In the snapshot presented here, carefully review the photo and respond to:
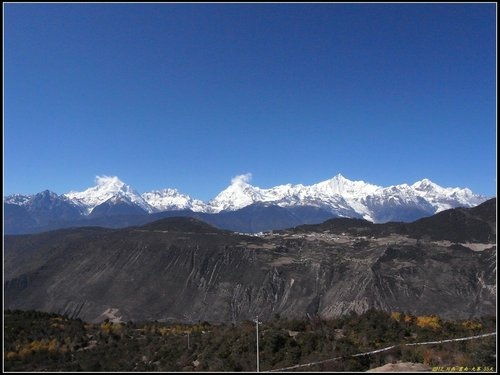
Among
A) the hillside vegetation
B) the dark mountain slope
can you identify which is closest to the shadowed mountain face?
the dark mountain slope

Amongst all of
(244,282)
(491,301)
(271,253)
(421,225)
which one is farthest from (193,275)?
(421,225)

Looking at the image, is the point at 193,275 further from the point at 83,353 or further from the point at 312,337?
the point at 312,337

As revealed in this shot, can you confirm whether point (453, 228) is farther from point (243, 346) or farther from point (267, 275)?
point (243, 346)

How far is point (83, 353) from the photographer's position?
92.6 feet

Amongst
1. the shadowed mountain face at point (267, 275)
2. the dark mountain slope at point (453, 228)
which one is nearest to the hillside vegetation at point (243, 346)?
the shadowed mountain face at point (267, 275)

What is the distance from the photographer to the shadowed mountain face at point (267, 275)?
77.7m

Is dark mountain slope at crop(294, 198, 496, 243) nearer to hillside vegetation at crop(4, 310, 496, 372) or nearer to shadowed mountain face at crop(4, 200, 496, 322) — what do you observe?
shadowed mountain face at crop(4, 200, 496, 322)

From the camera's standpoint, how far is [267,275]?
300ft

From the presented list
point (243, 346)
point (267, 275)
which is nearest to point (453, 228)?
point (267, 275)

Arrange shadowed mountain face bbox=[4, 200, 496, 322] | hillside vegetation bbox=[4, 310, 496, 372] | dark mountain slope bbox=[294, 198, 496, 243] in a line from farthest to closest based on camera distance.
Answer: dark mountain slope bbox=[294, 198, 496, 243] → shadowed mountain face bbox=[4, 200, 496, 322] → hillside vegetation bbox=[4, 310, 496, 372]

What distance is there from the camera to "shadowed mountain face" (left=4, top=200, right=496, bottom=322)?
7769 cm

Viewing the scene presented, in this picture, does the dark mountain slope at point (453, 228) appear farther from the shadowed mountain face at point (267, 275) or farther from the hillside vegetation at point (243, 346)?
the hillside vegetation at point (243, 346)

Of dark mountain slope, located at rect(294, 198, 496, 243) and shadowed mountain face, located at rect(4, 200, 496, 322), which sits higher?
dark mountain slope, located at rect(294, 198, 496, 243)

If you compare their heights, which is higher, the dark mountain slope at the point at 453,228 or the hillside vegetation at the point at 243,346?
the dark mountain slope at the point at 453,228
